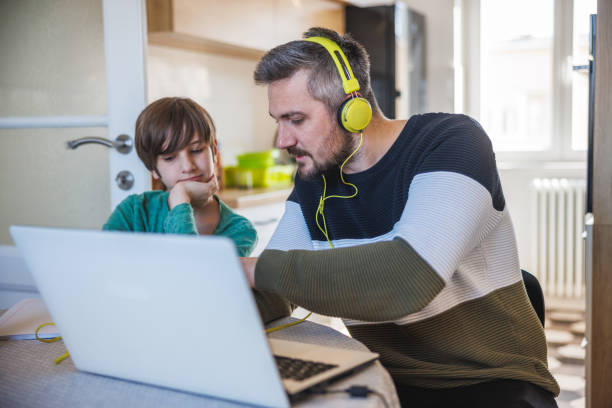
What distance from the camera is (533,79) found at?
3.98 meters

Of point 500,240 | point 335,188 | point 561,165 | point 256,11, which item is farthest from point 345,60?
point 561,165

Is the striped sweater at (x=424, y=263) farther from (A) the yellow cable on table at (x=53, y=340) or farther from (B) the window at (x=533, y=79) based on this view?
(B) the window at (x=533, y=79)

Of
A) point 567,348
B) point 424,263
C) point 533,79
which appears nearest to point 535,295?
point 424,263

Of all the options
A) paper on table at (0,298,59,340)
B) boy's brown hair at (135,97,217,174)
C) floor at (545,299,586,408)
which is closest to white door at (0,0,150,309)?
boy's brown hair at (135,97,217,174)

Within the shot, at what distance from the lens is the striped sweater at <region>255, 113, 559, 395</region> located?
2.96ft

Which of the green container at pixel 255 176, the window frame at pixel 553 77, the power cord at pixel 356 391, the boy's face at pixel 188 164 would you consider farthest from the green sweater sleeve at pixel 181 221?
the window frame at pixel 553 77

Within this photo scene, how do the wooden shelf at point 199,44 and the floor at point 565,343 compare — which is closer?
the floor at point 565,343

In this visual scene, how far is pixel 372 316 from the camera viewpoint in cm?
90

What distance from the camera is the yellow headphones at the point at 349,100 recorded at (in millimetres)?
1191

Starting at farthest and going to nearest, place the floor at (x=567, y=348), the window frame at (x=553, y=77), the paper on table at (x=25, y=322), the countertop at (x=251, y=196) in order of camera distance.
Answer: the window frame at (x=553, y=77), the countertop at (x=251, y=196), the floor at (x=567, y=348), the paper on table at (x=25, y=322)

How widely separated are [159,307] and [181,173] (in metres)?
0.84

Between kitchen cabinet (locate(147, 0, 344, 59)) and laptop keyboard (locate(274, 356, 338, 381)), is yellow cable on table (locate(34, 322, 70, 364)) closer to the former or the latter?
laptop keyboard (locate(274, 356, 338, 381))

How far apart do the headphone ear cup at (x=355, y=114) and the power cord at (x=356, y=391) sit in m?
0.58

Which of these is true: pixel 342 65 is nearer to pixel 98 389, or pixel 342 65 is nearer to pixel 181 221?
pixel 181 221
